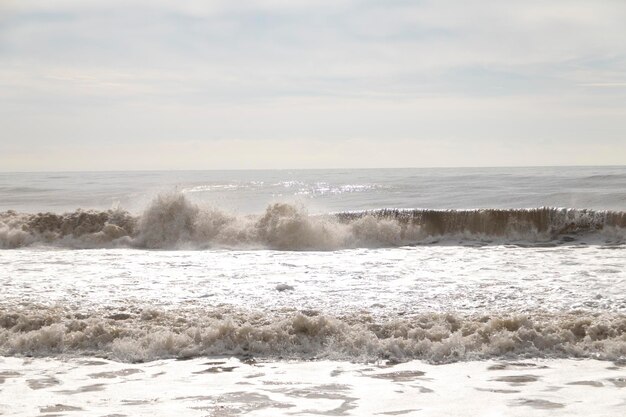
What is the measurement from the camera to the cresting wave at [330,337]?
6402 mm

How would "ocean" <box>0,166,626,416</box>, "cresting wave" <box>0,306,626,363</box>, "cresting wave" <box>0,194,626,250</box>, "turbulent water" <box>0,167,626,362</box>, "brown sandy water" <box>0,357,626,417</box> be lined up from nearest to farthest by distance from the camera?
"brown sandy water" <box>0,357,626,417</box> → "ocean" <box>0,166,626,416</box> → "cresting wave" <box>0,306,626,363</box> → "turbulent water" <box>0,167,626,362</box> → "cresting wave" <box>0,194,626,250</box>

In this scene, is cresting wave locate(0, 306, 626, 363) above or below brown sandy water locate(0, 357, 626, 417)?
above

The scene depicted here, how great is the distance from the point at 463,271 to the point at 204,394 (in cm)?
608

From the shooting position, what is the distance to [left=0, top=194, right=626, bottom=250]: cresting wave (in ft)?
48.8

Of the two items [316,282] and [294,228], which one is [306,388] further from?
[294,228]

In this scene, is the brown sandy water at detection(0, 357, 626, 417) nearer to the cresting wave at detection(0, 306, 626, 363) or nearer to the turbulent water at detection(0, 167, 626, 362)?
the cresting wave at detection(0, 306, 626, 363)

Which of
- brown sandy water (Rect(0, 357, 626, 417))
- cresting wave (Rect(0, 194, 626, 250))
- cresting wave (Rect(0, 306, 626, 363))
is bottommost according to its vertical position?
brown sandy water (Rect(0, 357, 626, 417))

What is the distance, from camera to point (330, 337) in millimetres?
6750

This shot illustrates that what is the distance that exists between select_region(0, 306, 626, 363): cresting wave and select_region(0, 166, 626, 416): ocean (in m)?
0.02

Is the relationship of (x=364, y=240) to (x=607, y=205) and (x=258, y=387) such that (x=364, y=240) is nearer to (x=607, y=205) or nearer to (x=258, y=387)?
(x=607, y=205)

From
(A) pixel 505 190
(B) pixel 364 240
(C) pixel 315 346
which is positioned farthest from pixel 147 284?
(A) pixel 505 190

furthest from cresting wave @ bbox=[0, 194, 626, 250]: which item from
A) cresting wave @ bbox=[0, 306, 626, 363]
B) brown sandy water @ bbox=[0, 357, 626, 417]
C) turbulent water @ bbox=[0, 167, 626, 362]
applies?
brown sandy water @ bbox=[0, 357, 626, 417]

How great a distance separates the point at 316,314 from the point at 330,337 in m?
1.01

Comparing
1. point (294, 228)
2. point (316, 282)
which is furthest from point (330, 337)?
point (294, 228)
